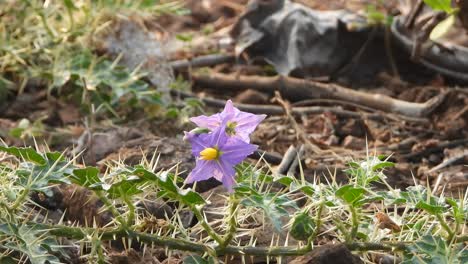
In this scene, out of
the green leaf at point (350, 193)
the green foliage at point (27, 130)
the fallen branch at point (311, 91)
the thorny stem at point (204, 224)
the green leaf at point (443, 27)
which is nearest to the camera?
the green leaf at point (350, 193)

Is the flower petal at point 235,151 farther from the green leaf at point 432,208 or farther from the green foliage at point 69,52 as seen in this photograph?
the green foliage at point 69,52

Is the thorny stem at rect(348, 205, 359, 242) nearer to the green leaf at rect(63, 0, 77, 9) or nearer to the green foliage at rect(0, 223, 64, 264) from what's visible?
the green foliage at rect(0, 223, 64, 264)

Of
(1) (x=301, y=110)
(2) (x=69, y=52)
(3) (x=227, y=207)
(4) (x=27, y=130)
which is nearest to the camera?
(3) (x=227, y=207)

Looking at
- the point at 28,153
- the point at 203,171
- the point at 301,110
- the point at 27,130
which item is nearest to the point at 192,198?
the point at 203,171

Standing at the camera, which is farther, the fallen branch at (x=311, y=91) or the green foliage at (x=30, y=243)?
the fallen branch at (x=311, y=91)

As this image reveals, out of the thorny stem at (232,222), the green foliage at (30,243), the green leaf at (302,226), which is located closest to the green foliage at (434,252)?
the green leaf at (302,226)

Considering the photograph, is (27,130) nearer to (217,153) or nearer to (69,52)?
(69,52)

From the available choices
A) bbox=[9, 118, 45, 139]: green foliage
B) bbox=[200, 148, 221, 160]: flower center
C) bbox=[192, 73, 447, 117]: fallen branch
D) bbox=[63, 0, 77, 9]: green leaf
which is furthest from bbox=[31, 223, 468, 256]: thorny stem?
bbox=[63, 0, 77, 9]: green leaf
